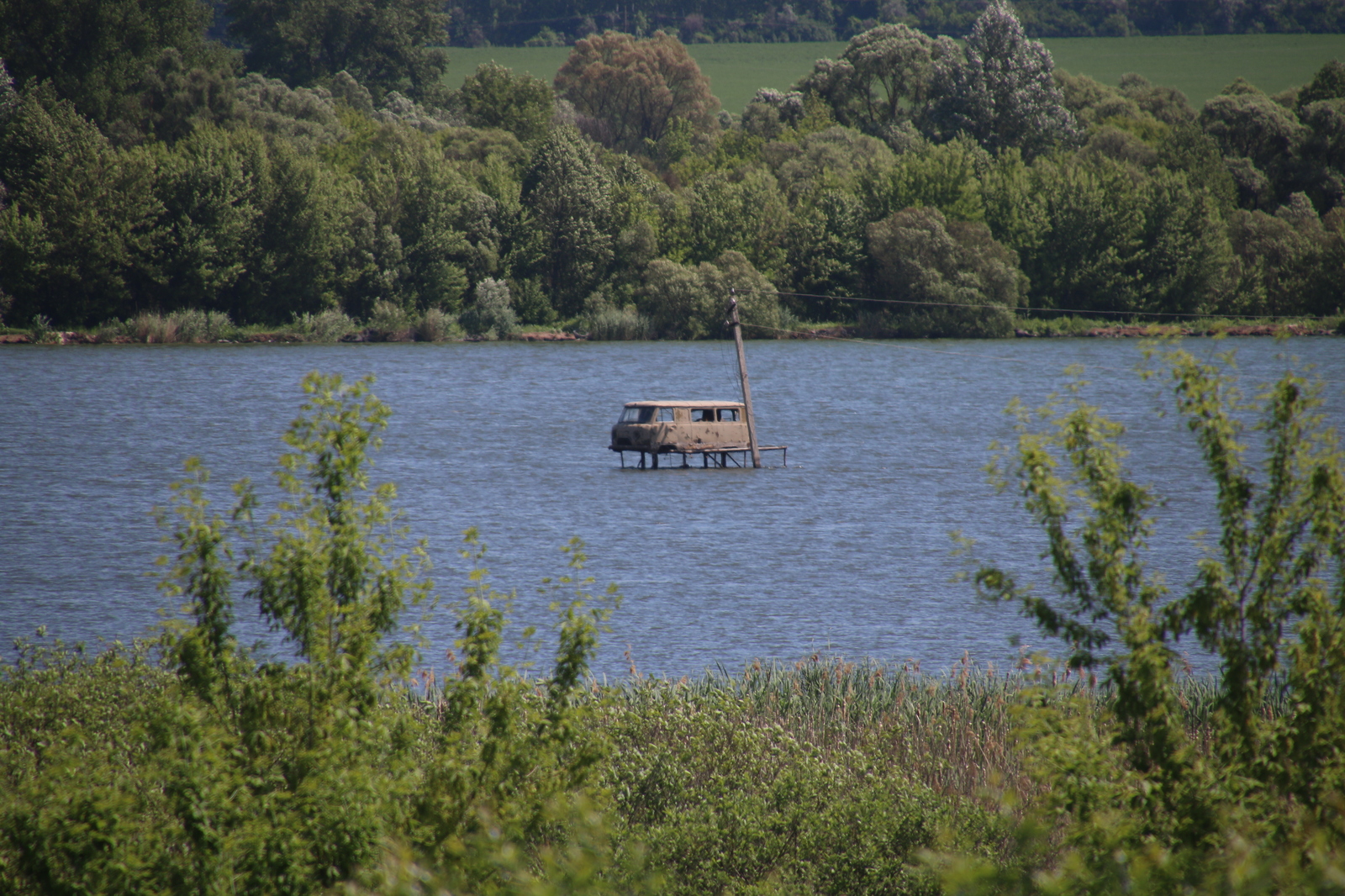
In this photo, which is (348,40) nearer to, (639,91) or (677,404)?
(639,91)

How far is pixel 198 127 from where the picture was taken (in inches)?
3875

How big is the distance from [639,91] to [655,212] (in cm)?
6363

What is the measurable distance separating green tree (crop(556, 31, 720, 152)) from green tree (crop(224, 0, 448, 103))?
17.5 metres

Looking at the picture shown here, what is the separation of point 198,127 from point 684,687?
3640 inches

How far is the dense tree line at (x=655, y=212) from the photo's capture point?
9238cm

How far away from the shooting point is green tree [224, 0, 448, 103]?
153 metres

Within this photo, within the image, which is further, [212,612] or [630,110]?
[630,110]

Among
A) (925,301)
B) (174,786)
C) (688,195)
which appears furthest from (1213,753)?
(688,195)

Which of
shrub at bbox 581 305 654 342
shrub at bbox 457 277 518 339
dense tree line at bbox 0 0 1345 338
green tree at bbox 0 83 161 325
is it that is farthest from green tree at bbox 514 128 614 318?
green tree at bbox 0 83 161 325

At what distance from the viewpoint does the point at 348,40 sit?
160 m

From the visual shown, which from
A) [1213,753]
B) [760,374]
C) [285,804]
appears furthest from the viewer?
[760,374]

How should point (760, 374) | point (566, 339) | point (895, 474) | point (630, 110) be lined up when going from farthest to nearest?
point (630, 110) < point (566, 339) < point (760, 374) < point (895, 474)

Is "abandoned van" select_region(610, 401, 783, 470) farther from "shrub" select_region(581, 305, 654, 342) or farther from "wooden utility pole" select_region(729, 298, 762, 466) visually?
"shrub" select_region(581, 305, 654, 342)

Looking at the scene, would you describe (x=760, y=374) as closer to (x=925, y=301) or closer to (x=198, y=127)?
(x=925, y=301)
